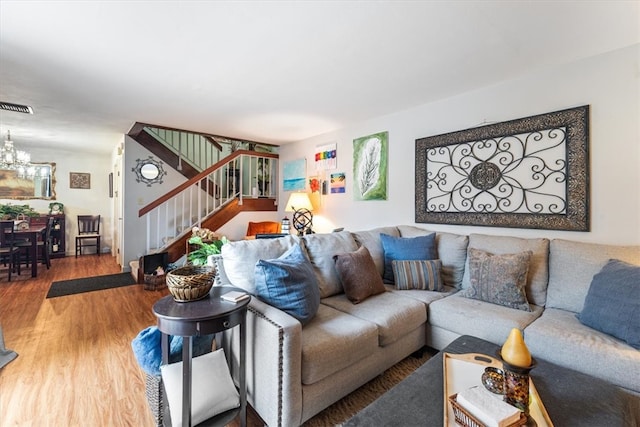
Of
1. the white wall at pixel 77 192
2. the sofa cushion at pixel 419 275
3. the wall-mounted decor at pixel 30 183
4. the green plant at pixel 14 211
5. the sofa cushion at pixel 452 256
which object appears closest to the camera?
the sofa cushion at pixel 419 275

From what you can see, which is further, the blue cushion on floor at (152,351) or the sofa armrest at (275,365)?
the blue cushion on floor at (152,351)

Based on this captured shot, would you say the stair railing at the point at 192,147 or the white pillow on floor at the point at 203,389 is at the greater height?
the stair railing at the point at 192,147

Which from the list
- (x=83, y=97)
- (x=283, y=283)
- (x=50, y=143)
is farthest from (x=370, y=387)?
(x=50, y=143)

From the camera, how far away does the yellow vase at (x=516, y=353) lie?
94cm

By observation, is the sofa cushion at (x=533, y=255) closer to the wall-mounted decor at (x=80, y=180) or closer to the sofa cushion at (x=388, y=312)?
the sofa cushion at (x=388, y=312)

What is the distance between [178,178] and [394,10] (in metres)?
4.76

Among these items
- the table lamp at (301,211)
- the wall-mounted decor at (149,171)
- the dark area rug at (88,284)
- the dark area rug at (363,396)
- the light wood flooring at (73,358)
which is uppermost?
the wall-mounted decor at (149,171)

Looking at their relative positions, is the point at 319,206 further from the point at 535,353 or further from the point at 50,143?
the point at 50,143

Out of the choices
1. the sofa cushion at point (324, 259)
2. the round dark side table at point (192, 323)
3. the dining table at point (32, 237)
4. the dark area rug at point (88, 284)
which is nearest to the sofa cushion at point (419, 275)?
the sofa cushion at point (324, 259)

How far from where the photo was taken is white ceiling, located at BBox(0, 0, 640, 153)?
1.66 meters

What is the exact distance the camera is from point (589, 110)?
2.17m

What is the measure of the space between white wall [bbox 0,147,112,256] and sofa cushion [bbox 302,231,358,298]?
21.5 ft

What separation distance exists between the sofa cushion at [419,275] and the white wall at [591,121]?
705 millimetres

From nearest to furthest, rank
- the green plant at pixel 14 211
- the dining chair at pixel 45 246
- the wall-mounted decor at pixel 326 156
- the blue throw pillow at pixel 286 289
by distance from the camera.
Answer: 1. the blue throw pillow at pixel 286 289
2. the wall-mounted decor at pixel 326 156
3. the dining chair at pixel 45 246
4. the green plant at pixel 14 211
